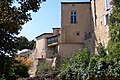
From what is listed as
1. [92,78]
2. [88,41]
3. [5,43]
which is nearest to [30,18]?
[5,43]

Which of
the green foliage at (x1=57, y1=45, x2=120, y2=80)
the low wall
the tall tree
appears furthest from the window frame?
the green foliage at (x1=57, y1=45, x2=120, y2=80)

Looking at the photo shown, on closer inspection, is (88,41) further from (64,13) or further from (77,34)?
(64,13)

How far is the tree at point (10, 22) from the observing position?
12.0m

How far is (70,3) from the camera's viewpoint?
4638cm

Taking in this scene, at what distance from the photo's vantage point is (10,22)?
12.0 meters

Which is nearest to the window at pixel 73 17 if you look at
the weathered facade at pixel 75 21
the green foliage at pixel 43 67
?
the weathered facade at pixel 75 21

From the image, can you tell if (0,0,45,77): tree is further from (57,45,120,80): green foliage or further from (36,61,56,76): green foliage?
(36,61,56,76): green foliage

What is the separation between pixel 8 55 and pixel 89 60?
9206mm

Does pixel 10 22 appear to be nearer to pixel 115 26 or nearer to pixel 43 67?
pixel 115 26

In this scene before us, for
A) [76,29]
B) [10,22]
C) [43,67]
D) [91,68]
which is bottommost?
[43,67]

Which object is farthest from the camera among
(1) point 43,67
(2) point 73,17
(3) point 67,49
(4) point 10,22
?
(2) point 73,17

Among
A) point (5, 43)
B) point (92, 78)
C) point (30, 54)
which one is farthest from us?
point (30, 54)

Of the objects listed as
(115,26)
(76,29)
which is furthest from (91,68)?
(76,29)

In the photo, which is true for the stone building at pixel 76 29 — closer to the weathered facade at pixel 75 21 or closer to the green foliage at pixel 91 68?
the weathered facade at pixel 75 21
